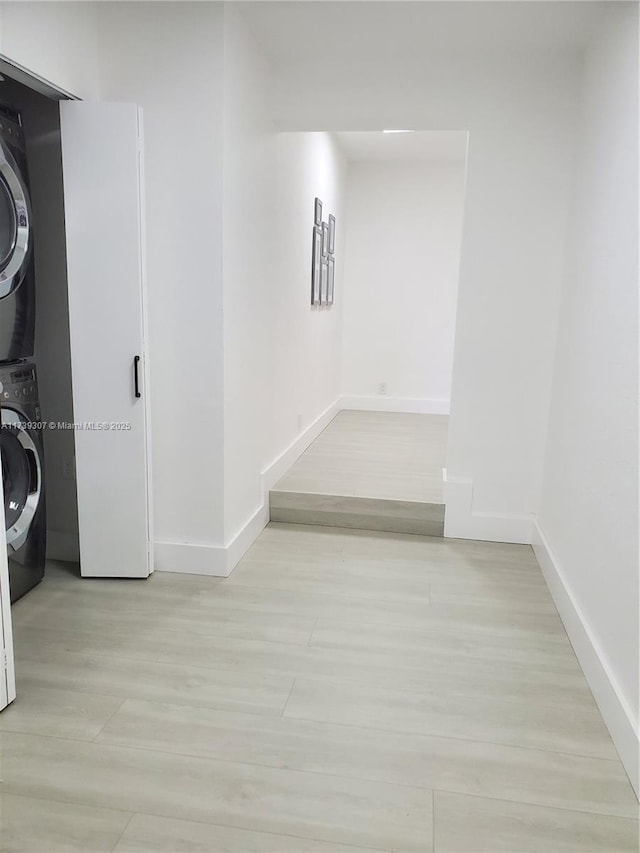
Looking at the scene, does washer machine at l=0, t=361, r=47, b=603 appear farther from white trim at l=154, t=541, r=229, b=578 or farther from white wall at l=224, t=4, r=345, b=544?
white wall at l=224, t=4, r=345, b=544

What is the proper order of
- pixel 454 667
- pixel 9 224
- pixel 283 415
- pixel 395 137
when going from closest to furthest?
1. pixel 454 667
2. pixel 9 224
3. pixel 283 415
4. pixel 395 137

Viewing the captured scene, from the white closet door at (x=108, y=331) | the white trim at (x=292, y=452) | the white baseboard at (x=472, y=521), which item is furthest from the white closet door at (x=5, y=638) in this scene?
the white baseboard at (x=472, y=521)

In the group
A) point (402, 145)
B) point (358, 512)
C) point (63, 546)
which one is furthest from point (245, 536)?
point (402, 145)

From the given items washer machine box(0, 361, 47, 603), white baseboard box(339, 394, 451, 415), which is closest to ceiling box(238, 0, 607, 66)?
washer machine box(0, 361, 47, 603)

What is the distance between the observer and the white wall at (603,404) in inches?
77.8

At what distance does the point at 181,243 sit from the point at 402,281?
4177 millimetres

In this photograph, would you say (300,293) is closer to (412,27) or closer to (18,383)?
(412,27)

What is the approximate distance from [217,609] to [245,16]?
8.41ft

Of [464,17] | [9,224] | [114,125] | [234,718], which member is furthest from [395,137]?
[234,718]

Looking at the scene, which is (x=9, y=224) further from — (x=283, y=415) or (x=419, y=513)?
(x=419, y=513)

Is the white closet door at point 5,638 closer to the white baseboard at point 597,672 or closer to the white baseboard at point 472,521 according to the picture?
the white baseboard at point 597,672

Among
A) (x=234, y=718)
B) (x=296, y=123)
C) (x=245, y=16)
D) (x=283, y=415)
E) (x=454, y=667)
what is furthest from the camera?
(x=283, y=415)

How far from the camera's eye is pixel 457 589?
296 cm

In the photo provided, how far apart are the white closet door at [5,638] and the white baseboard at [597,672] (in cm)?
188
